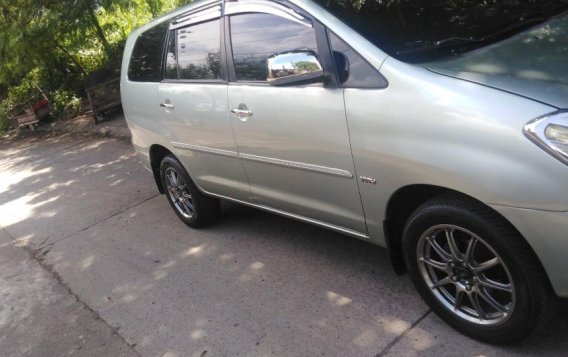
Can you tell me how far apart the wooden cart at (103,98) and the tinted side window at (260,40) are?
915 cm

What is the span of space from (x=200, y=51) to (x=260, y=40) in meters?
0.74

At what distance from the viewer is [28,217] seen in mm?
6477

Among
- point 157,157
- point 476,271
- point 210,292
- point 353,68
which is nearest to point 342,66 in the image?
point 353,68

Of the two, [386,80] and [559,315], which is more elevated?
[386,80]

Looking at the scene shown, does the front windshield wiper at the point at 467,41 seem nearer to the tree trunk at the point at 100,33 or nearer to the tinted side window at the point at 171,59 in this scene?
the tinted side window at the point at 171,59

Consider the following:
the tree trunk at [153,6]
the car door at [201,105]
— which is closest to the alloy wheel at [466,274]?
the car door at [201,105]

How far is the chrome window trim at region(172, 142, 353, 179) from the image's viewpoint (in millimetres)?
2955

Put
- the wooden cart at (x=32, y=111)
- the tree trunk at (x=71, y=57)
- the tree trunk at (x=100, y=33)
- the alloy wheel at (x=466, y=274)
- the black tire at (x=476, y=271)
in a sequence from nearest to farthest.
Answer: the black tire at (x=476, y=271) → the alloy wheel at (x=466, y=274) → the tree trunk at (x=100, y=33) → the tree trunk at (x=71, y=57) → the wooden cart at (x=32, y=111)

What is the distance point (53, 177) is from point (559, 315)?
24.5ft

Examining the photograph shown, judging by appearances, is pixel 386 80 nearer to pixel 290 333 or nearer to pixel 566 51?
pixel 566 51

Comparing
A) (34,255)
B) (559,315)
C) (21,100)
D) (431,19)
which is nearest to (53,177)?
(34,255)

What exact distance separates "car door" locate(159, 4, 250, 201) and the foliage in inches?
184

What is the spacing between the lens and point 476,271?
8.47 ft

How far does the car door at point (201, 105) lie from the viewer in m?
3.73
